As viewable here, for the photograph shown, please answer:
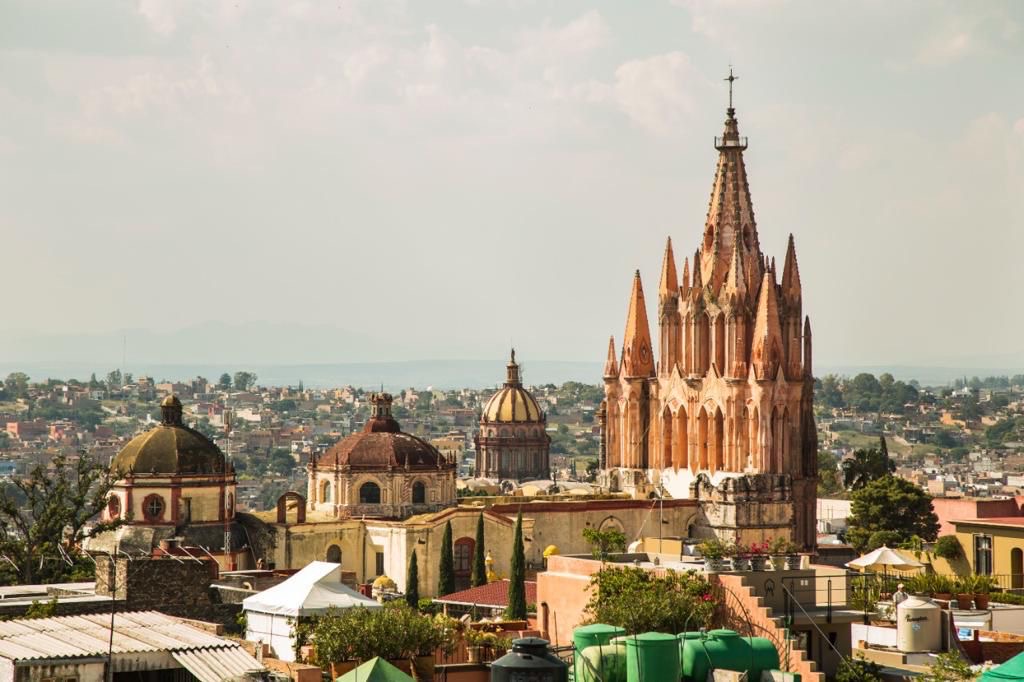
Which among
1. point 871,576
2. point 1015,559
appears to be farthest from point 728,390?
point 871,576

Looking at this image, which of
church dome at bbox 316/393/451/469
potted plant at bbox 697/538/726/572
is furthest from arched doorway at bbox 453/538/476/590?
potted plant at bbox 697/538/726/572

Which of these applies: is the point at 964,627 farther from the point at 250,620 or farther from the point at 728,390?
the point at 728,390

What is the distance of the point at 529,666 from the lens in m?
32.0

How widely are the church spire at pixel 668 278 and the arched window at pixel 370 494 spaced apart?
17.7m

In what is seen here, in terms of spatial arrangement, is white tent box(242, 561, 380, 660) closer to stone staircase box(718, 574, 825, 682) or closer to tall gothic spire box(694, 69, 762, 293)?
stone staircase box(718, 574, 825, 682)

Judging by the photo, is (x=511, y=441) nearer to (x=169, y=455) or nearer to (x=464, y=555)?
(x=464, y=555)

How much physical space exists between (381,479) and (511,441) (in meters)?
54.3

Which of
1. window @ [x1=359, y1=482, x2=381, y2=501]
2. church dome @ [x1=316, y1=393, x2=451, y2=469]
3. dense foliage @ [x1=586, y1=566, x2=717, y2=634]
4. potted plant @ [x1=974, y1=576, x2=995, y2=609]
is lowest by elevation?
potted plant @ [x1=974, y1=576, x2=995, y2=609]

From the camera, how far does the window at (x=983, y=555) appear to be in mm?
64938

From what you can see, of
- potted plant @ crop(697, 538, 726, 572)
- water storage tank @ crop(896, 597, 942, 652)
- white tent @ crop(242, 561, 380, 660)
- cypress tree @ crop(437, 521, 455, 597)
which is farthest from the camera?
cypress tree @ crop(437, 521, 455, 597)

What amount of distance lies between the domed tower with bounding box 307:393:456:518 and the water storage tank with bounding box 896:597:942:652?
5061 cm

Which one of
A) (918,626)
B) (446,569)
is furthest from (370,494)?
(918,626)

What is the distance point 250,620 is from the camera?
4538 cm

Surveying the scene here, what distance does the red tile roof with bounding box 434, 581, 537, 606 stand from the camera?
69875mm
